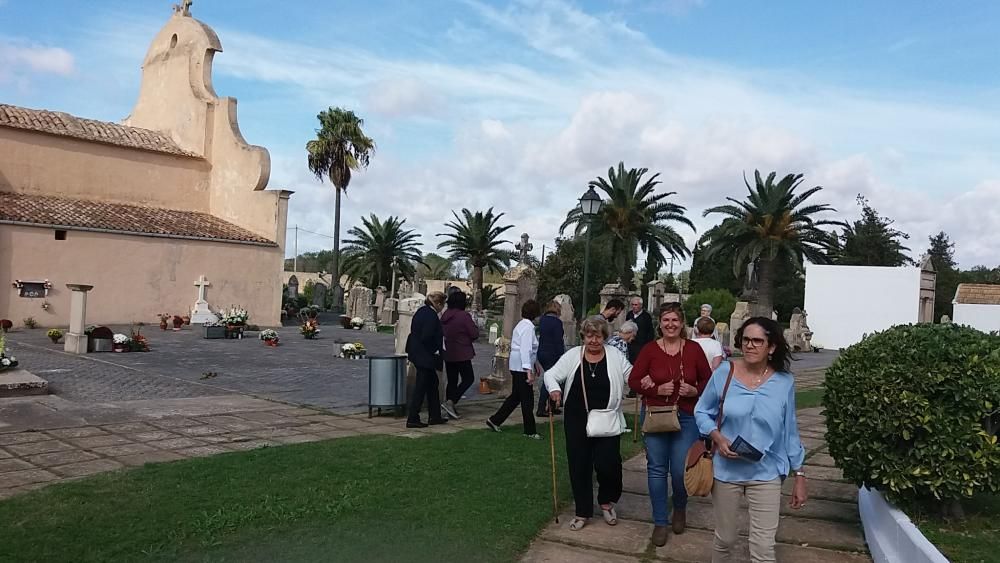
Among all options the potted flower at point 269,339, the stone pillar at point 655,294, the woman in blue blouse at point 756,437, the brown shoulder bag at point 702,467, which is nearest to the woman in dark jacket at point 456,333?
the brown shoulder bag at point 702,467

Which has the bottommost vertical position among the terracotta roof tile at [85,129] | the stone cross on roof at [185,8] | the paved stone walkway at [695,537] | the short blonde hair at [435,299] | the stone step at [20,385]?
the paved stone walkway at [695,537]

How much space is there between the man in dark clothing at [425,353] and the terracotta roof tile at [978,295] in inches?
1279

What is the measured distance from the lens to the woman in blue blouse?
4109 millimetres

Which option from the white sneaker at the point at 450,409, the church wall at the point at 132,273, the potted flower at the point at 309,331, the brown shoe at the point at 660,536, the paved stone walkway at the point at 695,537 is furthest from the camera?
the potted flower at the point at 309,331

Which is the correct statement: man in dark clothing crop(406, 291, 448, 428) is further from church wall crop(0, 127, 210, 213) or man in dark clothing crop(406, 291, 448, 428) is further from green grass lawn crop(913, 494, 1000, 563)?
church wall crop(0, 127, 210, 213)

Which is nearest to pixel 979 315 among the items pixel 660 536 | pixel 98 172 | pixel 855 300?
pixel 855 300

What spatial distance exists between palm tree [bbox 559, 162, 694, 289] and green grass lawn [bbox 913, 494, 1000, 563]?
107 ft

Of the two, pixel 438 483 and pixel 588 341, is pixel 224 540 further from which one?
pixel 588 341

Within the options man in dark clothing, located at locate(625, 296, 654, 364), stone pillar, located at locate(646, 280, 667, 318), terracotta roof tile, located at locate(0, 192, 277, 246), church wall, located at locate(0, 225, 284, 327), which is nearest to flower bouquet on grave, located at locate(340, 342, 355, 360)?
man in dark clothing, located at locate(625, 296, 654, 364)

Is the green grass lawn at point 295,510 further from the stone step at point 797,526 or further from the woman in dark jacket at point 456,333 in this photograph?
the woman in dark jacket at point 456,333

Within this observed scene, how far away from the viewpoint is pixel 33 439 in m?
7.86

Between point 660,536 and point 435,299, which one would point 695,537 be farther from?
point 435,299

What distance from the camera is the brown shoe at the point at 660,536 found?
17.2ft

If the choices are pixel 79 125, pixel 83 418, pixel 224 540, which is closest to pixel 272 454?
pixel 224 540
